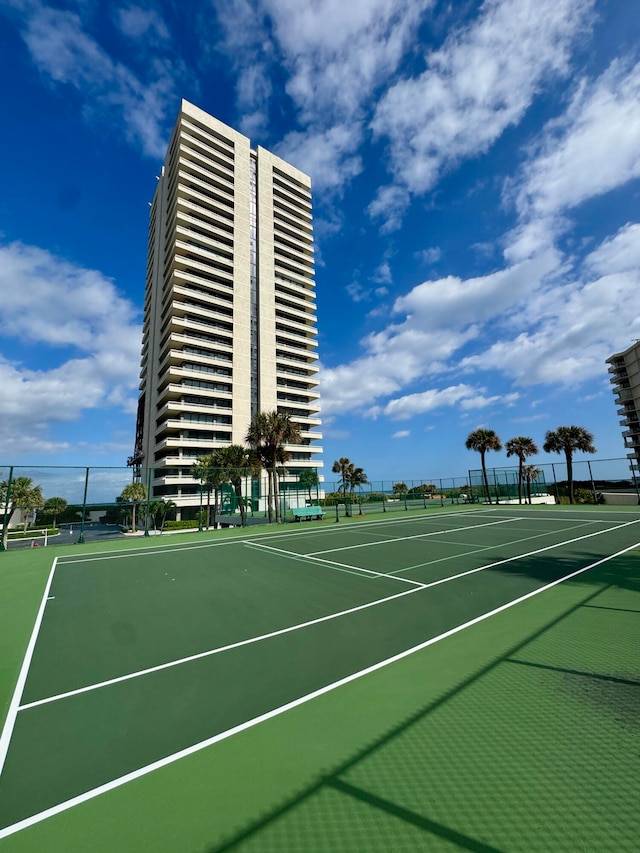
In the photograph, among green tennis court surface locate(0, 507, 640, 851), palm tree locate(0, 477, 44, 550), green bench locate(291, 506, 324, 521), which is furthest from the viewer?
green bench locate(291, 506, 324, 521)

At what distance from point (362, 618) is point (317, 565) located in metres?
5.02

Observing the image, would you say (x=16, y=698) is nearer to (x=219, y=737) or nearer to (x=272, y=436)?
(x=219, y=737)

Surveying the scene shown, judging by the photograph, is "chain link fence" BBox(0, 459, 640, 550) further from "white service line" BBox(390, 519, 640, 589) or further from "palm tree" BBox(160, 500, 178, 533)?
"white service line" BBox(390, 519, 640, 589)

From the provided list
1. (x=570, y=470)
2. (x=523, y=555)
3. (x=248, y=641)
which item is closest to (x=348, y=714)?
(x=248, y=641)

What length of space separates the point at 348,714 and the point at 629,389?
340ft

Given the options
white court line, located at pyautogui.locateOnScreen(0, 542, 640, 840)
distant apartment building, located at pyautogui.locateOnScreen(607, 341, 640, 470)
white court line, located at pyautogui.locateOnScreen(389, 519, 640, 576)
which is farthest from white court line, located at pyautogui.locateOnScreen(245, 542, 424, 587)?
distant apartment building, located at pyautogui.locateOnScreen(607, 341, 640, 470)

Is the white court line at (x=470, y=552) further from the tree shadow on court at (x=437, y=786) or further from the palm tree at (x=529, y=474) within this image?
the palm tree at (x=529, y=474)

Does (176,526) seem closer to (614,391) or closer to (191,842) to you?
(191,842)

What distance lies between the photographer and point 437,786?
2635 millimetres

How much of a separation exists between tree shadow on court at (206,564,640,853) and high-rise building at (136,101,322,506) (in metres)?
49.8

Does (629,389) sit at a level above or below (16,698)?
above

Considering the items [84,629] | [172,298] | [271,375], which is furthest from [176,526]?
[84,629]

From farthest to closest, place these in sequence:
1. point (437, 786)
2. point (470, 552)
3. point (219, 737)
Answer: point (470, 552) → point (219, 737) → point (437, 786)

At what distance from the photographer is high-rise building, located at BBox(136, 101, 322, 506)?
182ft
